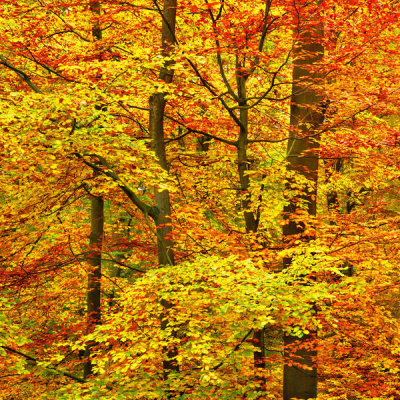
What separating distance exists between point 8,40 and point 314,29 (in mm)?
6087

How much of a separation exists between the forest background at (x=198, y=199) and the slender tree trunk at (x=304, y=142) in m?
0.04

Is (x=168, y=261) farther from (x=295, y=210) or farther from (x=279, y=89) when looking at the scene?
(x=279, y=89)

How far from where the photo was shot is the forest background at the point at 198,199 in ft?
19.2

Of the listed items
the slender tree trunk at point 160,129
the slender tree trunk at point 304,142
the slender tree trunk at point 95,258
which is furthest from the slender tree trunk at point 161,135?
the slender tree trunk at point 95,258

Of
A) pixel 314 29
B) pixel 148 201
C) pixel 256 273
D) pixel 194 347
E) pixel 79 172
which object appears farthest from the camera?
pixel 148 201

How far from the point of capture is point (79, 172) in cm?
847

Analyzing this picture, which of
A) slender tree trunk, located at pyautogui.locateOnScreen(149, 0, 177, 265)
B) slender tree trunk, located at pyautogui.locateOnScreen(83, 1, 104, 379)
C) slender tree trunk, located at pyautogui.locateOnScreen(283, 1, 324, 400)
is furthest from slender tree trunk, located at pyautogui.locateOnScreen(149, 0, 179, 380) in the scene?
slender tree trunk, located at pyautogui.locateOnScreen(83, 1, 104, 379)

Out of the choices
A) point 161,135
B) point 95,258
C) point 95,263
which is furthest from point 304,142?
point 95,263

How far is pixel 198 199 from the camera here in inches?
525

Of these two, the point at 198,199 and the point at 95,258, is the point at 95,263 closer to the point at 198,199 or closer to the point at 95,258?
the point at 95,258

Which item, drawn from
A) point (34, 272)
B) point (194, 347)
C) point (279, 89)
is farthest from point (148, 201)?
point (194, 347)

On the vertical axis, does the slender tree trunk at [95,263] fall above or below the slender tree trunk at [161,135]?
below

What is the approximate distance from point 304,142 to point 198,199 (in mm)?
5470

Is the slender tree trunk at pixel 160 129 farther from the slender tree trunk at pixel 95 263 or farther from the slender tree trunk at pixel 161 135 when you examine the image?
the slender tree trunk at pixel 95 263
